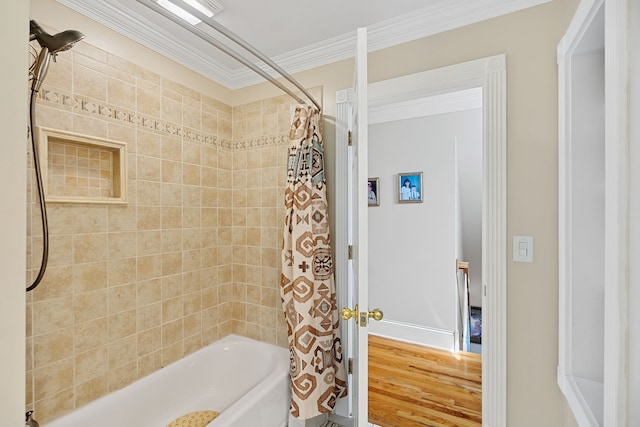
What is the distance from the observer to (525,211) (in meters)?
1.38

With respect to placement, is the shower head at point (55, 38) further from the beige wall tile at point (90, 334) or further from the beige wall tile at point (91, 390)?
the beige wall tile at point (91, 390)

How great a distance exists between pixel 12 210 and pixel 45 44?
50.5 inches

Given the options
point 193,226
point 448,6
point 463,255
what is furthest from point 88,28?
point 463,255

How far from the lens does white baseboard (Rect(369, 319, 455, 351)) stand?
9.47 feet

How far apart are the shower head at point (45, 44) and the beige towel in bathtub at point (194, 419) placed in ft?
5.93

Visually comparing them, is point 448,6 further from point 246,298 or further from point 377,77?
point 246,298

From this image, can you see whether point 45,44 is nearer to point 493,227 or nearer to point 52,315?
point 52,315

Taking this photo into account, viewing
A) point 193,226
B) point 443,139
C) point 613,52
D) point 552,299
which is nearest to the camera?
point 613,52

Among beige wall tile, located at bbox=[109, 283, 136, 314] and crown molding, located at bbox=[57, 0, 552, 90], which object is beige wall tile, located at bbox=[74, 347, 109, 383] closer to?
beige wall tile, located at bbox=[109, 283, 136, 314]

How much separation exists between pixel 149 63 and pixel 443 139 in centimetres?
264

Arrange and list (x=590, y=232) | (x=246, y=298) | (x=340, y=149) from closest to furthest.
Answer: (x=590, y=232)
(x=340, y=149)
(x=246, y=298)

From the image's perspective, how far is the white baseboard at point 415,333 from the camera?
2.89 meters

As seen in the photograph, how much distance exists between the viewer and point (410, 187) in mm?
3135

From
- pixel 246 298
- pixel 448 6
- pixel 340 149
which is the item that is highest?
pixel 448 6
